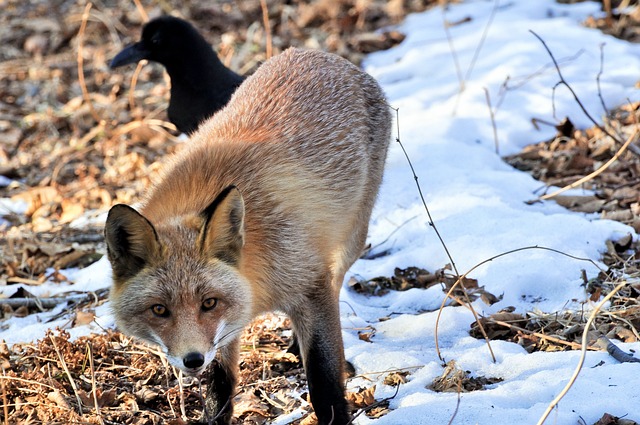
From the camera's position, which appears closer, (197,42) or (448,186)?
(448,186)

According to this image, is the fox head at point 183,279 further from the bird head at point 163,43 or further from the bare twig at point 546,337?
the bird head at point 163,43

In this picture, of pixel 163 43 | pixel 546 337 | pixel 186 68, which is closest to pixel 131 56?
pixel 163 43

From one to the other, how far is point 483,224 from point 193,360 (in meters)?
2.71

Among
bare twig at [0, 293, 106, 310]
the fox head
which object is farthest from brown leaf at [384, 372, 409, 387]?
bare twig at [0, 293, 106, 310]

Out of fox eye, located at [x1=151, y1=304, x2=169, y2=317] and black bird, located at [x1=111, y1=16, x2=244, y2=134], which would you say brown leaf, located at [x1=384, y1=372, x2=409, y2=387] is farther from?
black bird, located at [x1=111, y1=16, x2=244, y2=134]

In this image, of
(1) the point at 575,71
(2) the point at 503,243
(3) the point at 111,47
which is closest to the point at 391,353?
(2) the point at 503,243

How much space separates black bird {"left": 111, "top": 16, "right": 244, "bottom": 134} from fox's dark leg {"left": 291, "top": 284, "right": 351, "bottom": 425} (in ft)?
9.73

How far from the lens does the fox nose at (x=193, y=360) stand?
2957 millimetres

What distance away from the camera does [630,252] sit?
4.57 metres

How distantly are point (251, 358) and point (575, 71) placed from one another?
4658 millimetres

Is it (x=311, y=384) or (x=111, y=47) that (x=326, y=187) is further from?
(x=111, y=47)

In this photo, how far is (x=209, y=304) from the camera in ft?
10.4

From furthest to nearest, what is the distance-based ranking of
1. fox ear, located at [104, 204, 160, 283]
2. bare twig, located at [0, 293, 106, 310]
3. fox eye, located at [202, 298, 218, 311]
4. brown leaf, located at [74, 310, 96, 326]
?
bare twig, located at [0, 293, 106, 310] → brown leaf, located at [74, 310, 96, 326] → fox eye, located at [202, 298, 218, 311] → fox ear, located at [104, 204, 160, 283]

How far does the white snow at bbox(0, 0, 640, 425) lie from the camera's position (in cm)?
340
